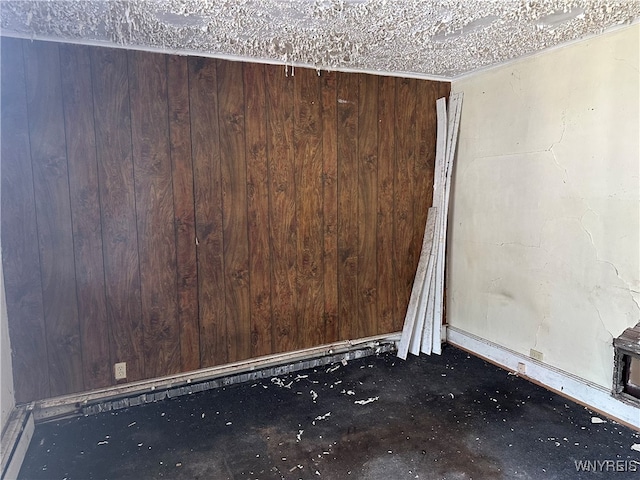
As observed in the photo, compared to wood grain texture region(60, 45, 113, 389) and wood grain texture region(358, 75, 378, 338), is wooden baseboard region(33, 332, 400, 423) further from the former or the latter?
wood grain texture region(358, 75, 378, 338)

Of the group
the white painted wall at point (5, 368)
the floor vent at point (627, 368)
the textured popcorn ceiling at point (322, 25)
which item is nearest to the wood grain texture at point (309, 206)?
the textured popcorn ceiling at point (322, 25)

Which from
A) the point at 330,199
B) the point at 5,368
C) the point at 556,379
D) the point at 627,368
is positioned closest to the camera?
the point at 5,368

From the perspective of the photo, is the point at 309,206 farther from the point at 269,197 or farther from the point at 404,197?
the point at 404,197

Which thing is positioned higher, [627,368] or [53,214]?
[53,214]

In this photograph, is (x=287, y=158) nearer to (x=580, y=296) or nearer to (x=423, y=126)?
(x=423, y=126)

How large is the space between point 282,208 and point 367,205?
75cm

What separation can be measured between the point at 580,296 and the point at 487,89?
1.75m

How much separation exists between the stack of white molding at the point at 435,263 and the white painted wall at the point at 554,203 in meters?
0.14

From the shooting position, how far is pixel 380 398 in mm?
2854

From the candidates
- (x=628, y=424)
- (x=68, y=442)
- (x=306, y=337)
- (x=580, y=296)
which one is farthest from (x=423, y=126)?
(x=68, y=442)

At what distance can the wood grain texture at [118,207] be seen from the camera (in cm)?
260

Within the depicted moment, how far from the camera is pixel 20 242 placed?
2465 mm

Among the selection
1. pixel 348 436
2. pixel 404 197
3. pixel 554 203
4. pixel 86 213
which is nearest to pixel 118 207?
pixel 86 213

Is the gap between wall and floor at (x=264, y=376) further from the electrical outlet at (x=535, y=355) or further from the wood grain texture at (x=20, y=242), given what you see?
the wood grain texture at (x=20, y=242)
